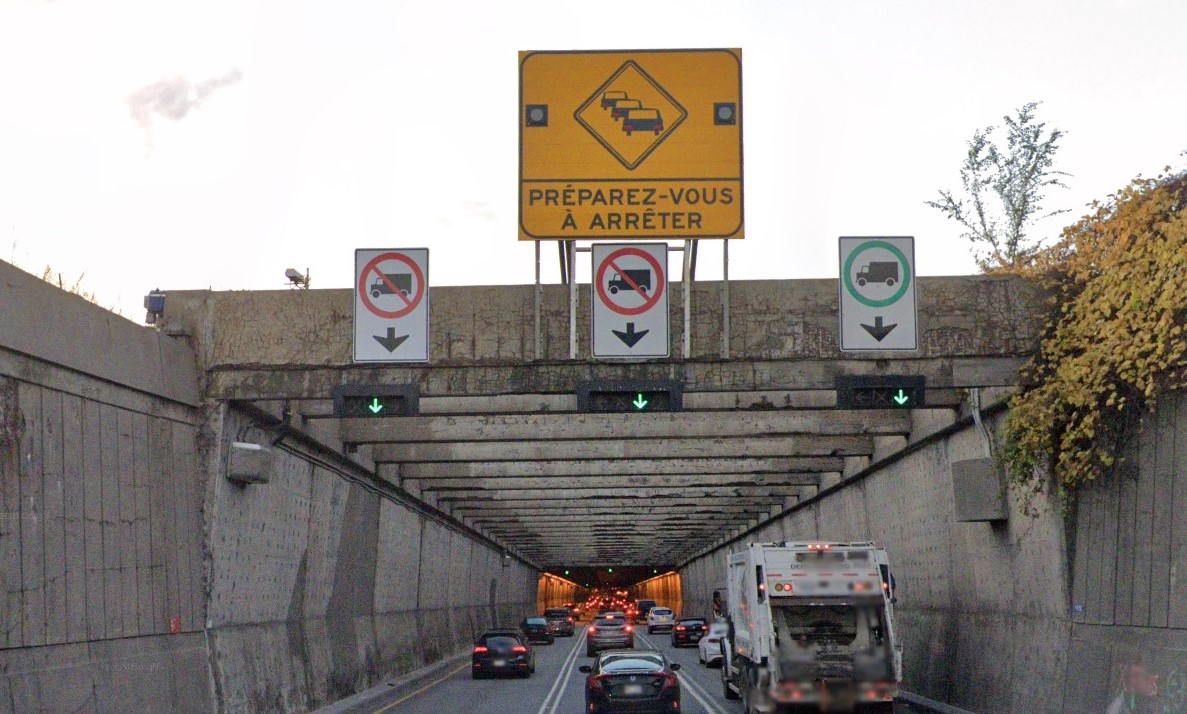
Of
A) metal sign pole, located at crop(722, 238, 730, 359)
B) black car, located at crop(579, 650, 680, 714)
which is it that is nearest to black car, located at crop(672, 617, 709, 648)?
black car, located at crop(579, 650, 680, 714)

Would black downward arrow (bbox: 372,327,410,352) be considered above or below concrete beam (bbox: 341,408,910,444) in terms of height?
above

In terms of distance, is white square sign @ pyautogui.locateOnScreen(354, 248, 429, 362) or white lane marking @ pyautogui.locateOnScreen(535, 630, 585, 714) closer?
white square sign @ pyautogui.locateOnScreen(354, 248, 429, 362)

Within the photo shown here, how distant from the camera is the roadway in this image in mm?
25062

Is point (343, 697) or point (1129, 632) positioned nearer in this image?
point (1129, 632)

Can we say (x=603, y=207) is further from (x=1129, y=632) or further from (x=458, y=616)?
(x=458, y=616)

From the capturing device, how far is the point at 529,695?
96.1 feet

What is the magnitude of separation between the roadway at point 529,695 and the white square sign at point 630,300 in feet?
33.9

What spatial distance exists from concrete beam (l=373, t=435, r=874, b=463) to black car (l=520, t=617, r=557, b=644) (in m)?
27.6

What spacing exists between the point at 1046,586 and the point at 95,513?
43.9 ft

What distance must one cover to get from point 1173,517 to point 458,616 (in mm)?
39683

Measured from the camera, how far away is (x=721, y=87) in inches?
677

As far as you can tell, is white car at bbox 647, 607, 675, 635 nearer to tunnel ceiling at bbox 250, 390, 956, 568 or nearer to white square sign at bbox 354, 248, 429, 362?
tunnel ceiling at bbox 250, 390, 956, 568

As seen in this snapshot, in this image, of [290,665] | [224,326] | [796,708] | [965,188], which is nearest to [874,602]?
[796,708]

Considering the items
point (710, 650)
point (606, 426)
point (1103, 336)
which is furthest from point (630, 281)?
point (710, 650)
